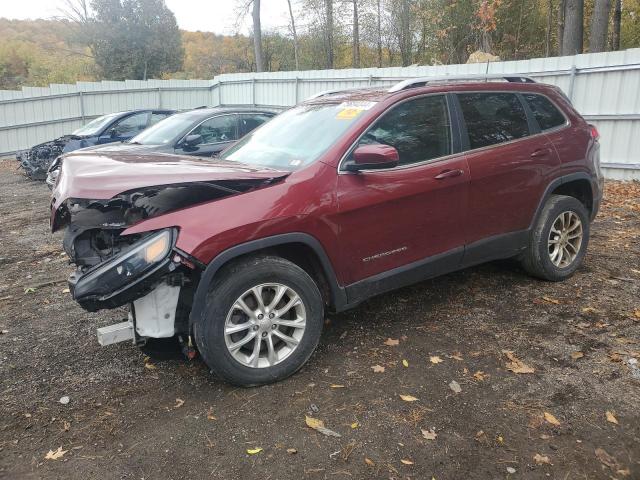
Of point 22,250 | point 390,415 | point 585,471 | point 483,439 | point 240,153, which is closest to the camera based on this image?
point 585,471

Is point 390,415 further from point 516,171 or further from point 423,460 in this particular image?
point 516,171

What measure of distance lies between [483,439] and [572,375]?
97 cm

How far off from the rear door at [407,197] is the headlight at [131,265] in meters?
1.15

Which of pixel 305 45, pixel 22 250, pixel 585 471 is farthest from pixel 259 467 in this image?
pixel 305 45

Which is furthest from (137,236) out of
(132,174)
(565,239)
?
(565,239)

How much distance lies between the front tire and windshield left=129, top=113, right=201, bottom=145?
Result: 5.43 metres

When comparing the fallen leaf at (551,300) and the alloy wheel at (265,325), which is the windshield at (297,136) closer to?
the alloy wheel at (265,325)

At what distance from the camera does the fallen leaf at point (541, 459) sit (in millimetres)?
2543

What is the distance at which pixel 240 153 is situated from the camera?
4.26 m

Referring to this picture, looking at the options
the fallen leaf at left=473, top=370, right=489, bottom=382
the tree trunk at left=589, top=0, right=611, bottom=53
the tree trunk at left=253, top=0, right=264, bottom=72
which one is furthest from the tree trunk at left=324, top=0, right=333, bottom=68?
the fallen leaf at left=473, top=370, right=489, bottom=382

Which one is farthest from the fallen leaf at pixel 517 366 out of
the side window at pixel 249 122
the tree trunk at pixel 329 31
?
the tree trunk at pixel 329 31

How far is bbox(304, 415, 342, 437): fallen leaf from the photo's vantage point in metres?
2.80

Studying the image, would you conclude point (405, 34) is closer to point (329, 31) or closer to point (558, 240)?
point (329, 31)

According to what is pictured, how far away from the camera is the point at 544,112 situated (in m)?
4.65
